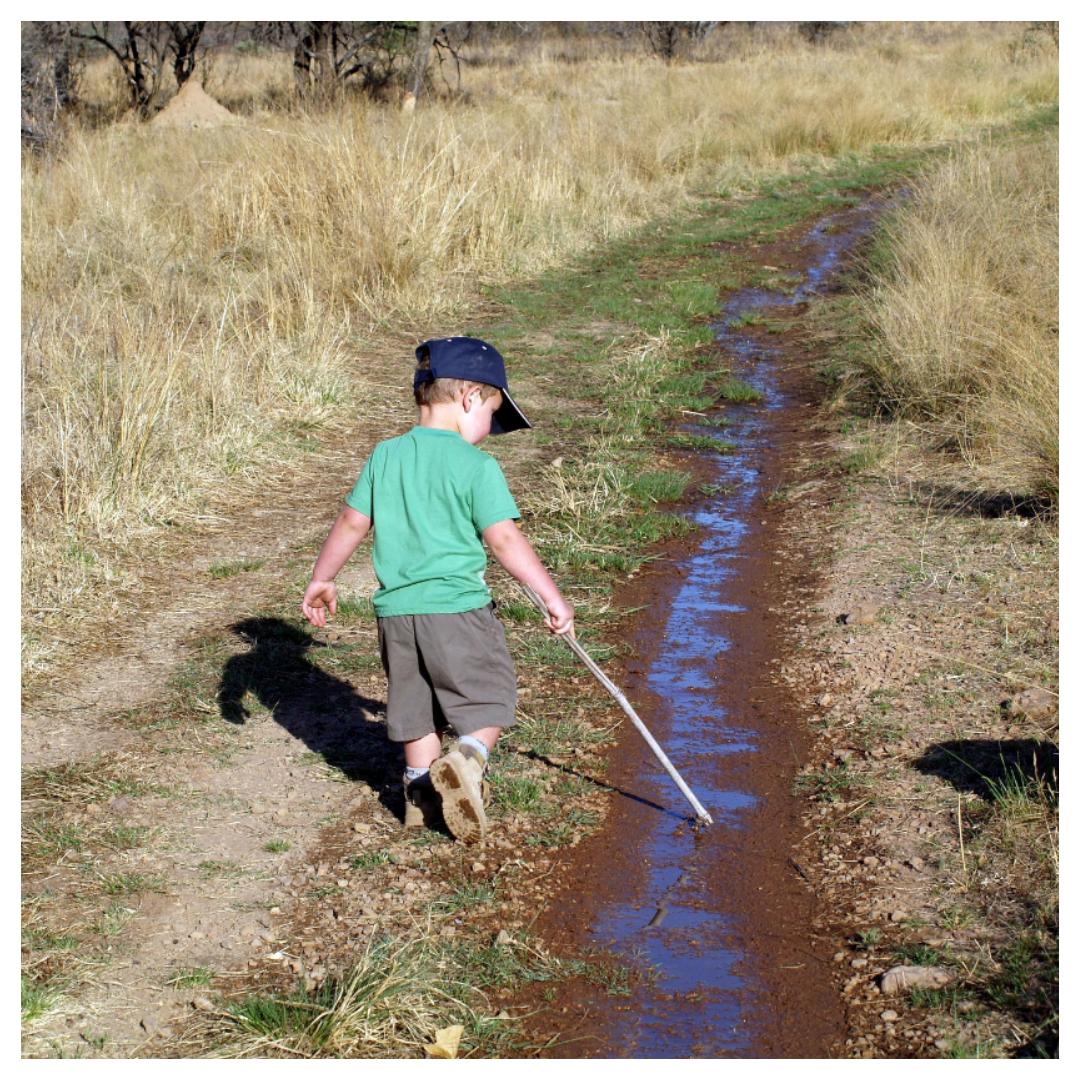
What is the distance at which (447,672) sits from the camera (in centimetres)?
388

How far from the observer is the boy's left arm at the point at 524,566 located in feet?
12.3

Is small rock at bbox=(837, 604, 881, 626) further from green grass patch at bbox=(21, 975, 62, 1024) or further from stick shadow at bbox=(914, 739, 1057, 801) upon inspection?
green grass patch at bbox=(21, 975, 62, 1024)

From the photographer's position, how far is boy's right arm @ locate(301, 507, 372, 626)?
386cm

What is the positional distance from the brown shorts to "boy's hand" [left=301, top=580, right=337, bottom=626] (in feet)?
0.58

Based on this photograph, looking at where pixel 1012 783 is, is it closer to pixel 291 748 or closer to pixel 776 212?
pixel 291 748

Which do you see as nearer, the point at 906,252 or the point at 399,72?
the point at 906,252

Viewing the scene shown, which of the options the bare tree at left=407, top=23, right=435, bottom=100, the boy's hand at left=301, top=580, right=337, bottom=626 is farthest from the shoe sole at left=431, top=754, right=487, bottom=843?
the bare tree at left=407, top=23, right=435, bottom=100

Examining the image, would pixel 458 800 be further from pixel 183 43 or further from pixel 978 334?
pixel 183 43

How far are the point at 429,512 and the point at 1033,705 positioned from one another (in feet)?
7.28

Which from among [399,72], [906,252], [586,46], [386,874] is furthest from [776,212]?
[586,46]

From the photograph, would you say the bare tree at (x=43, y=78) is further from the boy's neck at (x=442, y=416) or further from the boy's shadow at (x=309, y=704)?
the boy's neck at (x=442, y=416)

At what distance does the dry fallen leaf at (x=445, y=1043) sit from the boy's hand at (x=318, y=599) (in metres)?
1.30

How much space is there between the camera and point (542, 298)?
1186cm

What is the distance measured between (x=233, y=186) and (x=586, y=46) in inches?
1068
